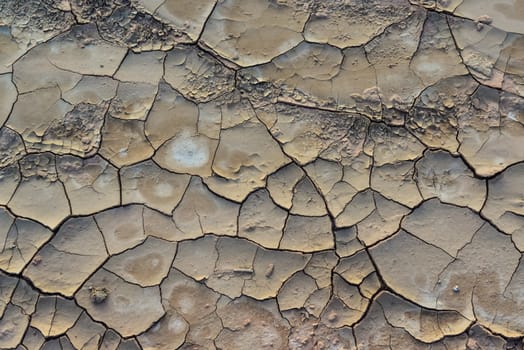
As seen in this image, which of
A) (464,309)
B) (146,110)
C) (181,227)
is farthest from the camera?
(146,110)

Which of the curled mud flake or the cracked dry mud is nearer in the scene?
the cracked dry mud

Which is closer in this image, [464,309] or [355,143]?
[464,309]

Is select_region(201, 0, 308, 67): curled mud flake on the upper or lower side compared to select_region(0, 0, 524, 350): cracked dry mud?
upper

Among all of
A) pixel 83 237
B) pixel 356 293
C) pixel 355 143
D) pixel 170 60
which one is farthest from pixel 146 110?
pixel 356 293

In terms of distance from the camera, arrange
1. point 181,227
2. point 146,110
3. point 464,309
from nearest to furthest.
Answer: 1. point 464,309
2. point 181,227
3. point 146,110

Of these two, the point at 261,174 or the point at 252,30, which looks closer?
the point at 261,174

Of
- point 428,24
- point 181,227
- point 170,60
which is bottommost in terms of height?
point 181,227

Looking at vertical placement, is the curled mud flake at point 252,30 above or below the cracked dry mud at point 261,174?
above

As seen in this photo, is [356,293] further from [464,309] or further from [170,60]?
[170,60]
